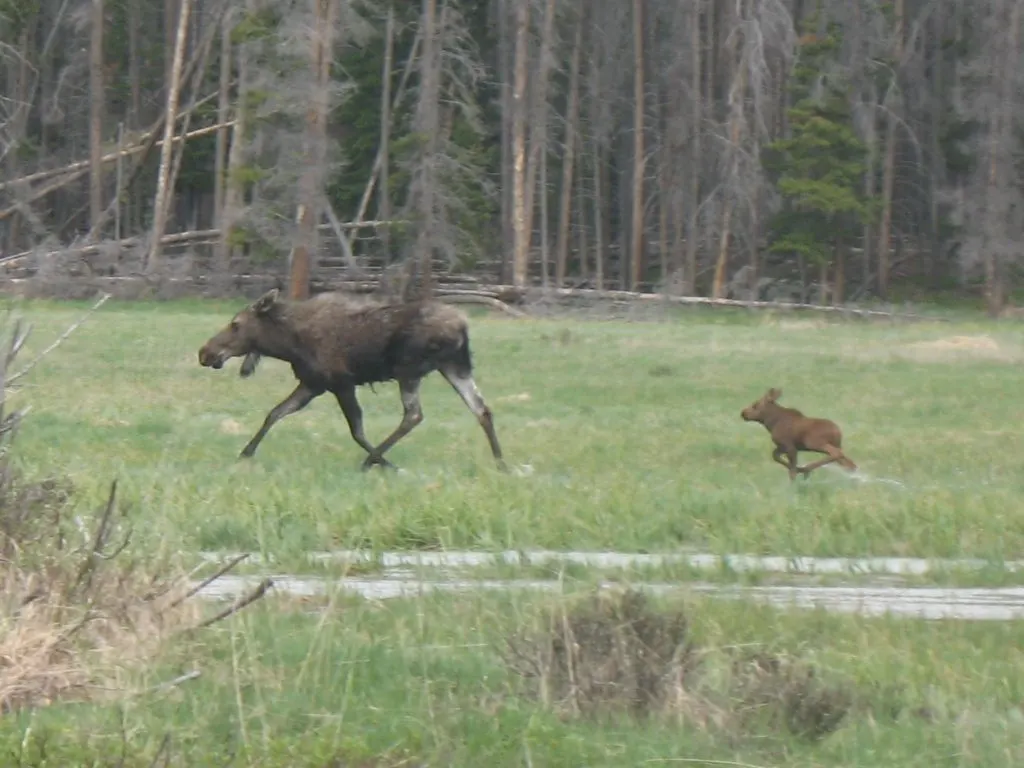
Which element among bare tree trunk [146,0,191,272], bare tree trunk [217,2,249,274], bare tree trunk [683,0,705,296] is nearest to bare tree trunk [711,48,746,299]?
Result: bare tree trunk [683,0,705,296]

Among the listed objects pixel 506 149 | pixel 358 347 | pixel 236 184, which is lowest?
pixel 358 347

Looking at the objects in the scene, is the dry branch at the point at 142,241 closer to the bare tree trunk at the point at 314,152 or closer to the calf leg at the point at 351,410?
the bare tree trunk at the point at 314,152

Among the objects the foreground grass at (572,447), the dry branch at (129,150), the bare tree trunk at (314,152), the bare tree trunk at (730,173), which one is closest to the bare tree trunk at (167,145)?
the dry branch at (129,150)

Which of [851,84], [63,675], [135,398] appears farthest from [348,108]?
[63,675]

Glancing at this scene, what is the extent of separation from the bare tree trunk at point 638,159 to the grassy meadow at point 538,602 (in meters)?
30.0

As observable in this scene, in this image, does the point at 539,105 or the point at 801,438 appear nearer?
the point at 801,438

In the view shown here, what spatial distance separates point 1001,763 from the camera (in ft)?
20.5

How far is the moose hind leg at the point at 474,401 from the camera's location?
15953 millimetres

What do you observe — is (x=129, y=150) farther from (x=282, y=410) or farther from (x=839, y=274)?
(x=282, y=410)

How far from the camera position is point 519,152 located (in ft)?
156

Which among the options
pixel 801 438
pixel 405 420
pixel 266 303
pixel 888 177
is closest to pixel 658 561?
pixel 801 438

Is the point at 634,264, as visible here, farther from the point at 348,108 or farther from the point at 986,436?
the point at 986,436

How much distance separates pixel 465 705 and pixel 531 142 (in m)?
43.8

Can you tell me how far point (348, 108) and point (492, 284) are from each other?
10.3m
